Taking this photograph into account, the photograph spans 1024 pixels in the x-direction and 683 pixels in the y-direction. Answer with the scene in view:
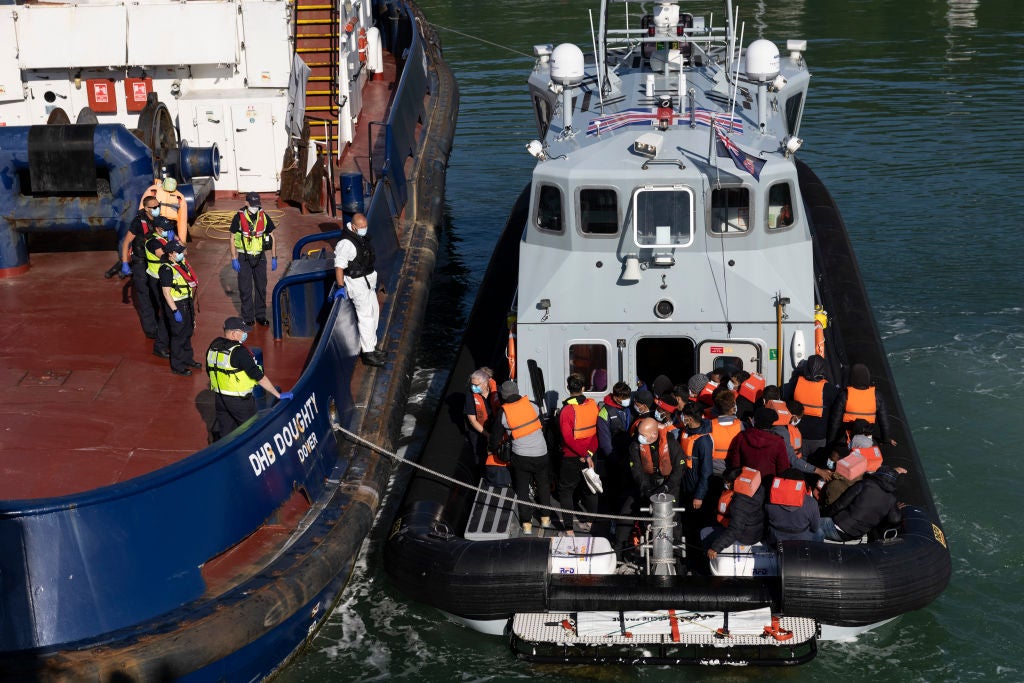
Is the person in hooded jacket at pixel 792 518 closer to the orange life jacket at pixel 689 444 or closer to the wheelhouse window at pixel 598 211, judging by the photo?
the orange life jacket at pixel 689 444

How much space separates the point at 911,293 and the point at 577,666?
786 centimetres

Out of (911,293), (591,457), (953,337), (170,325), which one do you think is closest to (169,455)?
(170,325)

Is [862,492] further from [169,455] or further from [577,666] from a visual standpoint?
[169,455]

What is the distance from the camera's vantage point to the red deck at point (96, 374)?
766cm

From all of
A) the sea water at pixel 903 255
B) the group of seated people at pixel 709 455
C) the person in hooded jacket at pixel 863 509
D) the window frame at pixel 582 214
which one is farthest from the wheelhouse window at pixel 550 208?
the sea water at pixel 903 255

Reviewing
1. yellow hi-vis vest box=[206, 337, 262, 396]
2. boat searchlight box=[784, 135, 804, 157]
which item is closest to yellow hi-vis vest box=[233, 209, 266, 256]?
yellow hi-vis vest box=[206, 337, 262, 396]

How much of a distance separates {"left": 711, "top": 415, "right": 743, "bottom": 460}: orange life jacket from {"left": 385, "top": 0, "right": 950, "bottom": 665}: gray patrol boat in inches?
18.7

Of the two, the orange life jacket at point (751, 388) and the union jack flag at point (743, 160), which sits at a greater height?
the union jack flag at point (743, 160)

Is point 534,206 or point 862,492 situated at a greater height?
point 534,206

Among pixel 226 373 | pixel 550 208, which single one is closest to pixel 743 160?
pixel 550 208

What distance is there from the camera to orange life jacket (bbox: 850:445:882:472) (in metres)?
7.66

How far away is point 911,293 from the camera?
1401 centimetres

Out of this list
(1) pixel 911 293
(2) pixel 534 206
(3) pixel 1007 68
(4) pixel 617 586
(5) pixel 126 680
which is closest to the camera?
(5) pixel 126 680

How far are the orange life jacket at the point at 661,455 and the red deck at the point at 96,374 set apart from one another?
273 centimetres
